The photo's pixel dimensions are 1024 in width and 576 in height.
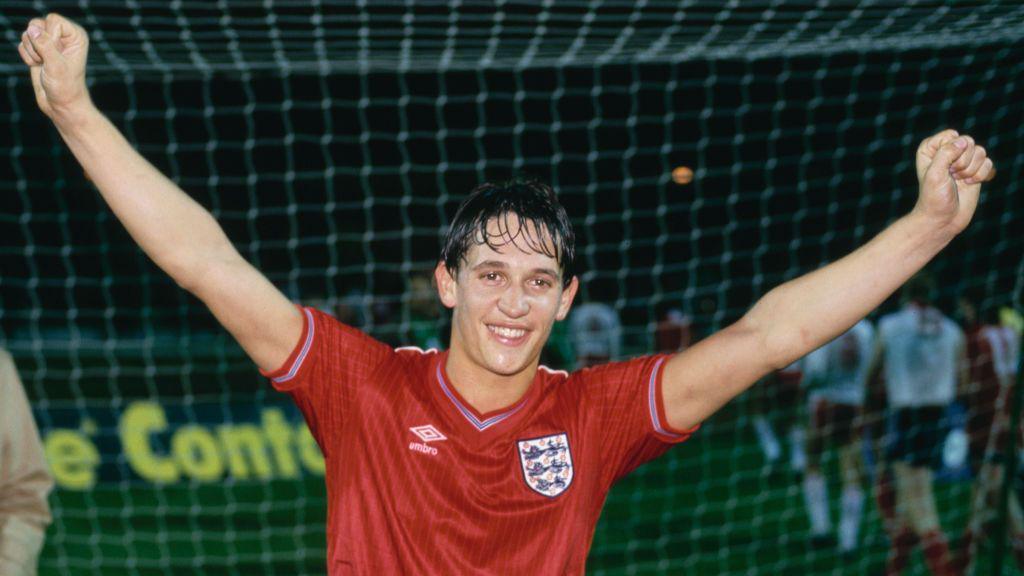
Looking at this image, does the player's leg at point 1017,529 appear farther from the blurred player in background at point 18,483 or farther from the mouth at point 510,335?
the blurred player in background at point 18,483

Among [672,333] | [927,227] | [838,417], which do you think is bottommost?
[838,417]

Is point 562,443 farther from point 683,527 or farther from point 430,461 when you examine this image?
point 683,527

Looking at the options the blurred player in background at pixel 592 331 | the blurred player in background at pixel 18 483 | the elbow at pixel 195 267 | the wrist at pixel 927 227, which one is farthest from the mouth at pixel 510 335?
the blurred player in background at pixel 592 331

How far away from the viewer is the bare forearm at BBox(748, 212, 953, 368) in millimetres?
2199

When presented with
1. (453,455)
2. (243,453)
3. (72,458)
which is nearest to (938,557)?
(453,455)

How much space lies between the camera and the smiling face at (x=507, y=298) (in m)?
2.29

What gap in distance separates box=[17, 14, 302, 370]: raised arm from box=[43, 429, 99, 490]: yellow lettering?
7591 millimetres

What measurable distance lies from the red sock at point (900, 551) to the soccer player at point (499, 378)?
181 inches

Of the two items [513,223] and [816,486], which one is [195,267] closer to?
[513,223]

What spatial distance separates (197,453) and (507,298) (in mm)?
7602

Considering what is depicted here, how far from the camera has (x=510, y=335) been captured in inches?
90.7

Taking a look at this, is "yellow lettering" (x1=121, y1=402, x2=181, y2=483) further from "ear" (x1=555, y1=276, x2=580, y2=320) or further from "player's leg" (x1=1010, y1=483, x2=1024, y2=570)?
"ear" (x1=555, y1=276, x2=580, y2=320)

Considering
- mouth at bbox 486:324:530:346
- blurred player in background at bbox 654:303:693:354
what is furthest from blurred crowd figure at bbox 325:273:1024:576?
mouth at bbox 486:324:530:346

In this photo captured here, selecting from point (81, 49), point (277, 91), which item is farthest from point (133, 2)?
point (277, 91)
